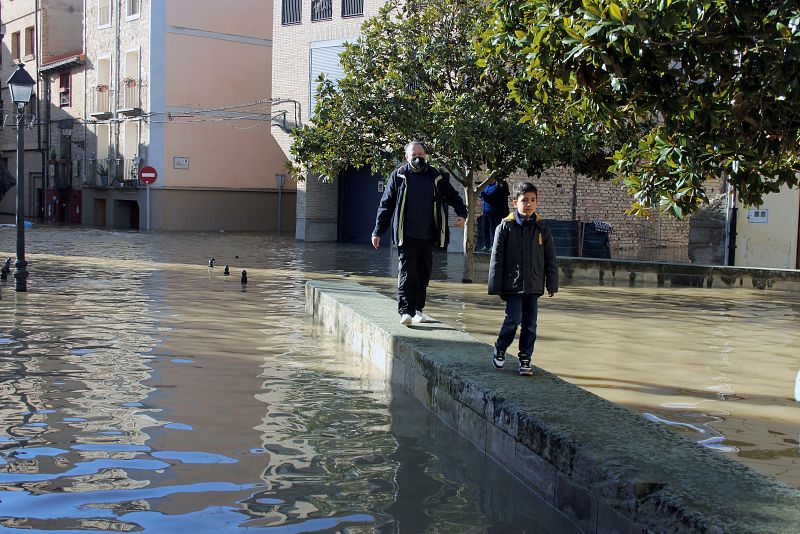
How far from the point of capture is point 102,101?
4009 centimetres

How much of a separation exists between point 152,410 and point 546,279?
2.86m

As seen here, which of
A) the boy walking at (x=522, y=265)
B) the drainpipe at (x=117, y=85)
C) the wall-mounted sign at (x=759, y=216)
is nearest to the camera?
the boy walking at (x=522, y=265)

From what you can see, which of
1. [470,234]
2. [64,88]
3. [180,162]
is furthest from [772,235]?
[64,88]

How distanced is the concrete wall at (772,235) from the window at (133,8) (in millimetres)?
25329

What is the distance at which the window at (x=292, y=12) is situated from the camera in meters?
30.5

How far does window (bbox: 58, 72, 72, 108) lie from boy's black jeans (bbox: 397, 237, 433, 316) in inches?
1473

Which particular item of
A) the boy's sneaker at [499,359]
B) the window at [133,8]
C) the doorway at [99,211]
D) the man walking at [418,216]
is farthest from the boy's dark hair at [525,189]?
the doorway at [99,211]

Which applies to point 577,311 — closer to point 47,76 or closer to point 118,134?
point 118,134

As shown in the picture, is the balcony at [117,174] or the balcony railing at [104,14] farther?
the balcony railing at [104,14]

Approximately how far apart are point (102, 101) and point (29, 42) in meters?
8.94

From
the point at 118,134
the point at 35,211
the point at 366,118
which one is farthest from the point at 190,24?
the point at 366,118

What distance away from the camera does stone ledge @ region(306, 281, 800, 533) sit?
395 cm

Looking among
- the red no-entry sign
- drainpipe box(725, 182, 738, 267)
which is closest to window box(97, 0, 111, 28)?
the red no-entry sign

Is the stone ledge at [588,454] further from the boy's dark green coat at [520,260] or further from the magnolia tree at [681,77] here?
the magnolia tree at [681,77]
